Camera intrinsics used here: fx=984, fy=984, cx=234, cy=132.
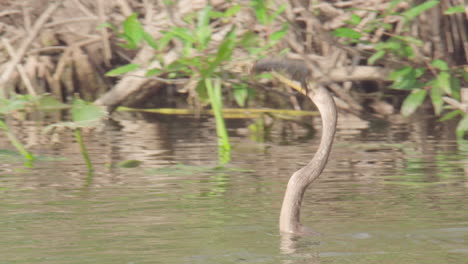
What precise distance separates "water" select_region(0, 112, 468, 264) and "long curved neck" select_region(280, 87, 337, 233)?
73 millimetres

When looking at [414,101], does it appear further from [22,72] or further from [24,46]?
[22,72]

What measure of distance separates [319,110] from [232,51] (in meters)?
2.89

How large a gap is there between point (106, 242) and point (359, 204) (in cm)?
125

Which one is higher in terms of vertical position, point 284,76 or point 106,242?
point 284,76

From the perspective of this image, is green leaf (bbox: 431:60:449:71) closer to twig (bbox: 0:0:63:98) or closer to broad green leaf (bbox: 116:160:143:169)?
broad green leaf (bbox: 116:160:143:169)

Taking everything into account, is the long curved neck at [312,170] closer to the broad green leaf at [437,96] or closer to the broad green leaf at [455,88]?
the broad green leaf at [437,96]

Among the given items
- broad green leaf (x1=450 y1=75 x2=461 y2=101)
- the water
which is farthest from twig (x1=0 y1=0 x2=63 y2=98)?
broad green leaf (x1=450 y1=75 x2=461 y2=101)

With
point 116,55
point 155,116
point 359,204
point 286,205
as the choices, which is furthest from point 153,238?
point 116,55

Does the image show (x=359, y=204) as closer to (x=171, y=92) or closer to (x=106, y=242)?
(x=106, y=242)

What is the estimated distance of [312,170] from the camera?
11.1ft

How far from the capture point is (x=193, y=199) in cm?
450

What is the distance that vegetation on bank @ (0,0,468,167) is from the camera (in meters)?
6.15

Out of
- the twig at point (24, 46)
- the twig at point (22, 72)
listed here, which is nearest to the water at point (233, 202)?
the twig at point (24, 46)

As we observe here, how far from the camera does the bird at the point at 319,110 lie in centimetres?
330
